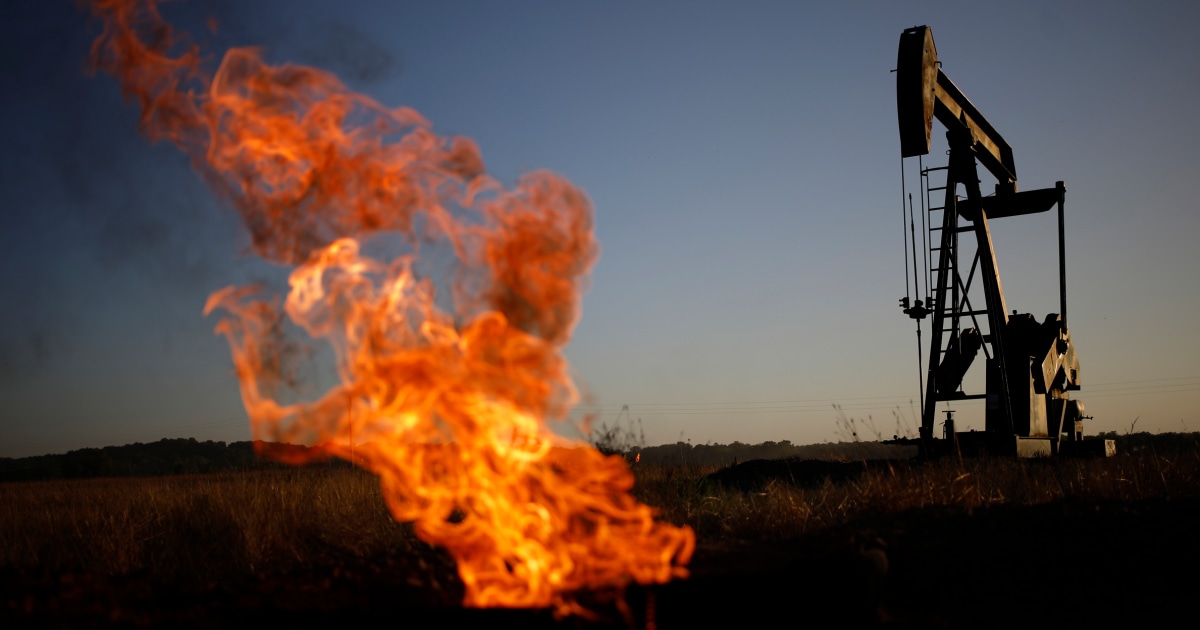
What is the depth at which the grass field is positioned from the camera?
25.3 feet

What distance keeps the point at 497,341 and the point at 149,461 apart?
3503 inches

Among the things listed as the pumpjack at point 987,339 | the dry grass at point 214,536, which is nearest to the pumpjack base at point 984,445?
the pumpjack at point 987,339

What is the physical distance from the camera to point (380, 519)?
11.8 metres

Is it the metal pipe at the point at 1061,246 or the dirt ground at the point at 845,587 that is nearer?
the dirt ground at the point at 845,587

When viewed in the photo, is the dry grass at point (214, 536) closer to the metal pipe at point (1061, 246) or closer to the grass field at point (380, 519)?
the grass field at point (380, 519)

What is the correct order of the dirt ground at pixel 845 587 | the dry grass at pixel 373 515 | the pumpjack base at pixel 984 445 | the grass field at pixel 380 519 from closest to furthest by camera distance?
the dirt ground at pixel 845 587, the grass field at pixel 380 519, the dry grass at pixel 373 515, the pumpjack base at pixel 984 445

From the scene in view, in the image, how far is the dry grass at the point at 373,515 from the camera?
30.6ft

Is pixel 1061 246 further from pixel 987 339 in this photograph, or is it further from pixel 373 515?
pixel 373 515

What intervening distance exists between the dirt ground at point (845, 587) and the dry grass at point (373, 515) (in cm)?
91

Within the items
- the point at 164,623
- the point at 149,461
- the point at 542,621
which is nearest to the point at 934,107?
the point at 542,621

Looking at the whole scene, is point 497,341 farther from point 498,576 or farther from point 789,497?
point 789,497

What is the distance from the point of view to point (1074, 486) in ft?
37.8

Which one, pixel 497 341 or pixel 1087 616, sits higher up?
pixel 497 341


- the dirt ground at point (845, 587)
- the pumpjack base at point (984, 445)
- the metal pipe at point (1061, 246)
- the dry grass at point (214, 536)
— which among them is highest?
the metal pipe at point (1061, 246)
